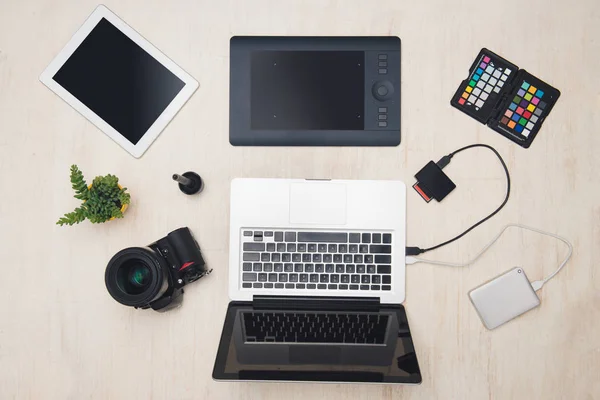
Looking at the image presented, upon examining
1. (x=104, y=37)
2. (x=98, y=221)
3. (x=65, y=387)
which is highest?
(x=104, y=37)

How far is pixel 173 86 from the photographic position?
101 centimetres

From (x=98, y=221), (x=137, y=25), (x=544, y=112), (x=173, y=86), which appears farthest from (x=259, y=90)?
(x=544, y=112)

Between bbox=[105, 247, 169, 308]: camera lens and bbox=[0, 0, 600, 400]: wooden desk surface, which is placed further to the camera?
bbox=[0, 0, 600, 400]: wooden desk surface

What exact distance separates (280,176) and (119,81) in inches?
15.5

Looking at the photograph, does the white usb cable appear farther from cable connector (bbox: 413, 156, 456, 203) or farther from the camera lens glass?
the camera lens glass

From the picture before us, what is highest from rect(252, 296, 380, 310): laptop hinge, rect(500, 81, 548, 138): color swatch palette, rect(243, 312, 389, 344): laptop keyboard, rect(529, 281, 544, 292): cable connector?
rect(500, 81, 548, 138): color swatch palette

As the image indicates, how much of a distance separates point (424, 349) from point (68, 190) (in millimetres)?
823

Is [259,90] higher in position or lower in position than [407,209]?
higher

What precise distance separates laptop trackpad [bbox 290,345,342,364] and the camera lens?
0.28 m

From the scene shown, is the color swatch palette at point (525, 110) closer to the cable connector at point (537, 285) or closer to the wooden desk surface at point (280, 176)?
the wooden desk surface at point (280, 176)

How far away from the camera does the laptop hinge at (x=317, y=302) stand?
96 centimetres

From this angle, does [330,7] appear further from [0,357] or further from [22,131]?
[0,357]

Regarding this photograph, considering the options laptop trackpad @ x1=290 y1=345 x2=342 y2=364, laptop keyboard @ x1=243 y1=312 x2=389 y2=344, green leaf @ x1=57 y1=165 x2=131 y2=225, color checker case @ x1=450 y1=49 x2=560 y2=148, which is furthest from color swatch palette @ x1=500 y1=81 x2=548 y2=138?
green leaf @ x1=57 y1=165 x2=131 y2=225

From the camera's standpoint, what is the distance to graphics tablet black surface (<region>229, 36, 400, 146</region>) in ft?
3.28
